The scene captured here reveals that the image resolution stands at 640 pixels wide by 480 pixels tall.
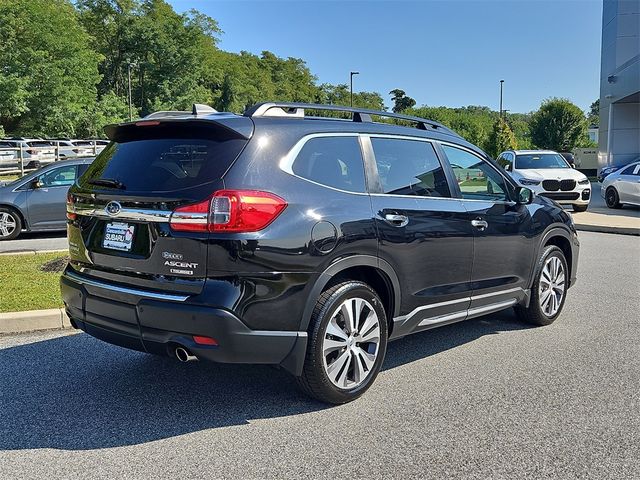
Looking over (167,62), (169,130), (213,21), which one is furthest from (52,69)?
(169,130)

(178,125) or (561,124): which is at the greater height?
(561,124)

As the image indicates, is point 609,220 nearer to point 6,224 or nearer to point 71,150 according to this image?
point 6,224

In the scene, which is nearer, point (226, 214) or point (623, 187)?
point (226, 214)

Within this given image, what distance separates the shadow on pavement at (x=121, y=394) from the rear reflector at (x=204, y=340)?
0.58 m

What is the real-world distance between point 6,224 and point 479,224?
995cm

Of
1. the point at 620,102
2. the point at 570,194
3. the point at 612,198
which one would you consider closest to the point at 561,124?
the point at 620,102

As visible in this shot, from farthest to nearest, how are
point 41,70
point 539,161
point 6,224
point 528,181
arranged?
point 41,70 → point 539,161 → point 528,181 → point 6,224

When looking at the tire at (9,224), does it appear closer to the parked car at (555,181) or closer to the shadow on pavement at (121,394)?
the shadow on pavement at (121,394)

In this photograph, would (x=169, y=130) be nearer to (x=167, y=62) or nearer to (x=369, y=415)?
(x=369, y=415)

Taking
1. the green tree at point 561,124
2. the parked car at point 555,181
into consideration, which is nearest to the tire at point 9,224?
the parked car at point 555,181

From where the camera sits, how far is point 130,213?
3744 millimetres

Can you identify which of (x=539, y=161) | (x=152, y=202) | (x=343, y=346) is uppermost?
(x=539, y=161)

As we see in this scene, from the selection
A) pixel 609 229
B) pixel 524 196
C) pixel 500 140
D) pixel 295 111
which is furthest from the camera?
pixel 500 140

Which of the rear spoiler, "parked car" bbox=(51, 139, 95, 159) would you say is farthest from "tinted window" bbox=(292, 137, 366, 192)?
"parked car" bbox=(51, 139, 95, 159)
